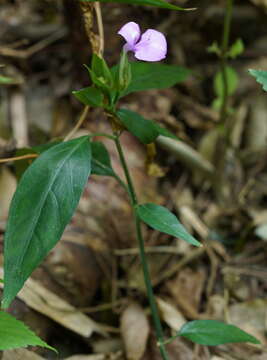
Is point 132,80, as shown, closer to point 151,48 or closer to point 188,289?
point 151,48

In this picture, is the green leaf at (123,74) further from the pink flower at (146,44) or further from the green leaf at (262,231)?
the green leaf at (262,231)

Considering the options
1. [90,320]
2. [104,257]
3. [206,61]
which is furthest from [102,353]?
[206,61]

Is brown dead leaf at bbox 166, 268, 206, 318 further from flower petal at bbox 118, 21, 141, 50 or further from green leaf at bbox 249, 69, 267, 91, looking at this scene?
flower petal at bbox 118, 21, 141, 50

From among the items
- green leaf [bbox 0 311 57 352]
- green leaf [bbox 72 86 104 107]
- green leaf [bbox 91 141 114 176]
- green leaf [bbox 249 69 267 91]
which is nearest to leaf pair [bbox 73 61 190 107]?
green leaf [bbox 72 86 104 107]

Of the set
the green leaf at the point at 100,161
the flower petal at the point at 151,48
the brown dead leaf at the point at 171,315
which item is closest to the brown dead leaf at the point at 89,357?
the brown dead leaf at the point at 171,315

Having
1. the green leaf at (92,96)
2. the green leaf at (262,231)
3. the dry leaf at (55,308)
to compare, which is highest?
the green leaf at (92,96)

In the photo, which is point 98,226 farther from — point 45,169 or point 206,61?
point 206,61
